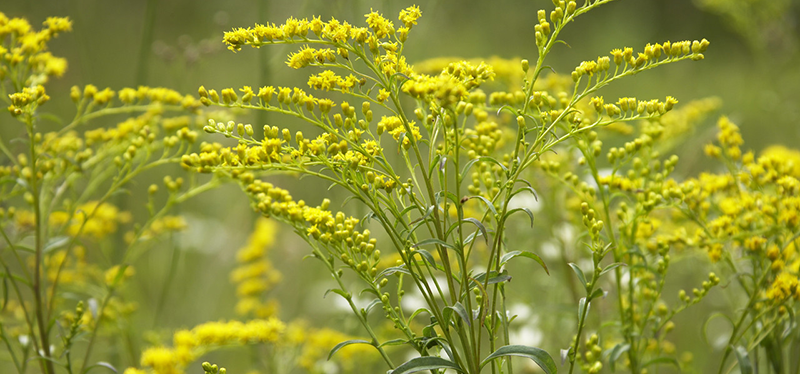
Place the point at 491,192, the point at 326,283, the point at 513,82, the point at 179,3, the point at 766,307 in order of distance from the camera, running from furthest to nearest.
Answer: the point at 179,3
the point at 326,283
the point at 513,82
the point at 766,307
the point at 491,192

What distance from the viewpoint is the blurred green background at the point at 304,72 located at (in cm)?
334

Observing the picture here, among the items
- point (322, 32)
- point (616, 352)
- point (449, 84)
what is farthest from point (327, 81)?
point (616, 352)

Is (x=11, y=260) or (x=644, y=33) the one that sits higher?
(x=644, y=33)

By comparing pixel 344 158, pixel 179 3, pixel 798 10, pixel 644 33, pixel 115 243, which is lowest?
pixel 344 158

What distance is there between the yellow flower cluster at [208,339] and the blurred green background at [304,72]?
4.49 feet

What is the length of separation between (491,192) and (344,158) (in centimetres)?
36

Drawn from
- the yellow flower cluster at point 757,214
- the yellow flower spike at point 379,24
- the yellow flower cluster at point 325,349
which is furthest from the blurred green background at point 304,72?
the yellow flower spike at point 379,24

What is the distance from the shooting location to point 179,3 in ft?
16.2

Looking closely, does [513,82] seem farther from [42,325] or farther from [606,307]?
[42,325]

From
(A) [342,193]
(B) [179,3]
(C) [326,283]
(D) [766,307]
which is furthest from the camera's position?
(B) [179,3]

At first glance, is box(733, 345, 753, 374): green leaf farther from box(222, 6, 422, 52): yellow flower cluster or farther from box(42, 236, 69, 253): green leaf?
box(42, 236, 69, 253): green leaf

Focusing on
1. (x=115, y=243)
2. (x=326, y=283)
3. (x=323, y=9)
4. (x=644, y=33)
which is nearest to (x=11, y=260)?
(x=115, y=243)

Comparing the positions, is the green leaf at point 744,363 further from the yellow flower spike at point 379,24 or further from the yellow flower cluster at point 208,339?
the yellow flower cluster at point 208,339

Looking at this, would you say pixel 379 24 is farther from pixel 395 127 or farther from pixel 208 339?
pixel 208 339
